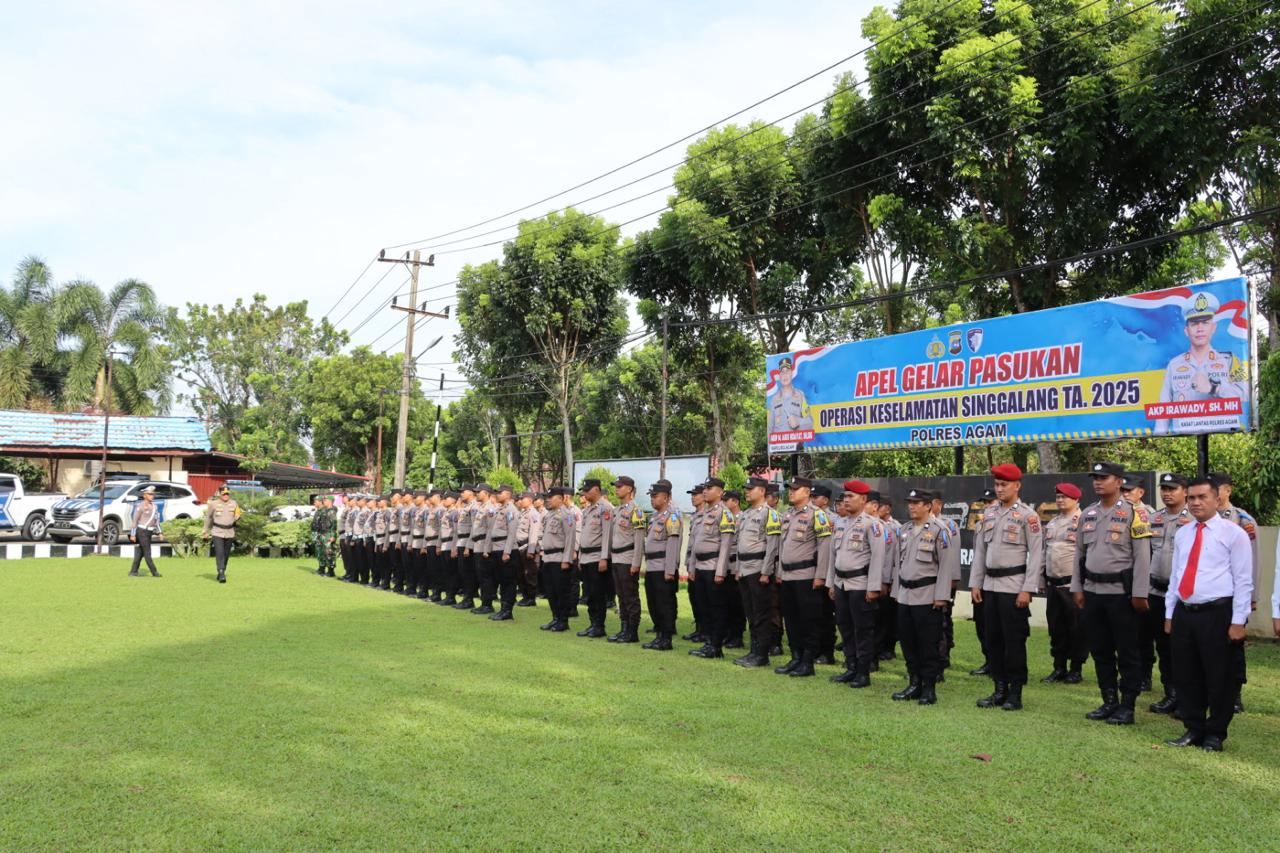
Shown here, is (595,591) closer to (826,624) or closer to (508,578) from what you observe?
(508,578)

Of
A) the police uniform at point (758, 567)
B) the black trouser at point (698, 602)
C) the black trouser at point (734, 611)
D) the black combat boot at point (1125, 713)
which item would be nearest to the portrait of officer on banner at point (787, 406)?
the black trouser at point (734, 611)

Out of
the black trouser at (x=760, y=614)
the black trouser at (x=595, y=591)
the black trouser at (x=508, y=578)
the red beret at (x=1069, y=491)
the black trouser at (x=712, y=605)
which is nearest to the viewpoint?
the red beret at (x=1069, y=491)

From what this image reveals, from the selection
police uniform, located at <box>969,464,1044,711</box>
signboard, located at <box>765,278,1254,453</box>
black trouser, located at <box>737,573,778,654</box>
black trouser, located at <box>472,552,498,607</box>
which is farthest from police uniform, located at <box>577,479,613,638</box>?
signboard, located at <box>765,278,1254,453</box>

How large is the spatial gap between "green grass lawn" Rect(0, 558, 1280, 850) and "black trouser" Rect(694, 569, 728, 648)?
18.0 inches

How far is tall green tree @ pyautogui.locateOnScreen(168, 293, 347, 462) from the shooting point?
4694 cm

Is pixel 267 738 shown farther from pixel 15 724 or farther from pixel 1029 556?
pixel 1029 556

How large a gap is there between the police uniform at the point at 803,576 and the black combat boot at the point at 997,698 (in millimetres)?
1568

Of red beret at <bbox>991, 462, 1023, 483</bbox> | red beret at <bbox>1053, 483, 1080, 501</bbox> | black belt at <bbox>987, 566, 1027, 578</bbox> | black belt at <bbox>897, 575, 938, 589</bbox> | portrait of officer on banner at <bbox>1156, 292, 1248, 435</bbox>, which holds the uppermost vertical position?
portrait of officer on banner at <bbox>1156, 292, 1248, 435</bbox>

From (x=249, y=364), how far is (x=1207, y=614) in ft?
158

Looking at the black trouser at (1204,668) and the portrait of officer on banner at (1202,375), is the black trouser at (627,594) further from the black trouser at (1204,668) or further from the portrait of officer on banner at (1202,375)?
the portrait of officer on banner at (1202,375)

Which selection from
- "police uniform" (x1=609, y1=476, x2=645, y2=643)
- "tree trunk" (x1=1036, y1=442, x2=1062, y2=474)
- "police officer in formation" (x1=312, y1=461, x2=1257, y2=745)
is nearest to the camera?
"police officer in formation" (x1=312, y1=461, x2=1257, y2=745)

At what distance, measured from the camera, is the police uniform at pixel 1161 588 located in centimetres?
707

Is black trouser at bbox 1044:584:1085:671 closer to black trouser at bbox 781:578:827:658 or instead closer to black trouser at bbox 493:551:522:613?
black trouser at bbox 781:578:827:658

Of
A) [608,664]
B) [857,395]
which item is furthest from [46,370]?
[608,664]
